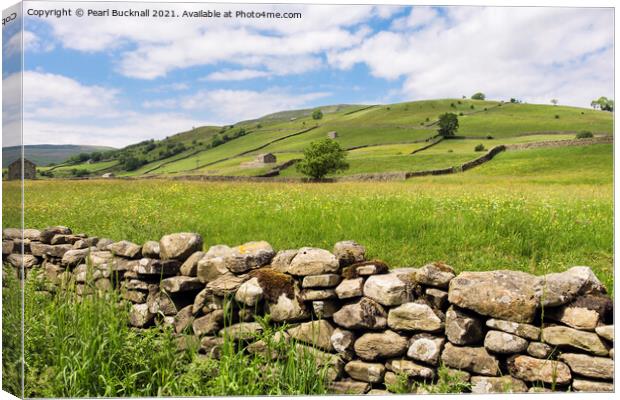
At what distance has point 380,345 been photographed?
5.50 meters

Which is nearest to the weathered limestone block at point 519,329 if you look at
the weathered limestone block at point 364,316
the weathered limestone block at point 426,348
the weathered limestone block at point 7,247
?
the weathered limestone block at point 426,348

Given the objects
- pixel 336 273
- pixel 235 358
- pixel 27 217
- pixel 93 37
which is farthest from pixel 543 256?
pixel 27 217

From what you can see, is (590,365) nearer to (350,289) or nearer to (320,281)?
(350,289)

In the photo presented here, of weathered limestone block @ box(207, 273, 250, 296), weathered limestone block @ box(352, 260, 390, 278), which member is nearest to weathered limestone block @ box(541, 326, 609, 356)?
weathered limestone block @ box(352, 260, 390, 278)

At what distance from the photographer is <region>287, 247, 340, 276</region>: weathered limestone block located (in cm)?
566

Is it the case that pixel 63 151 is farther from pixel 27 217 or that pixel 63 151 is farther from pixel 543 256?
pixel 543 256

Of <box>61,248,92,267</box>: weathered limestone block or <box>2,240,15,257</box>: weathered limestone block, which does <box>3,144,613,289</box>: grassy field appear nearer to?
<box>2,240,15,257</box>: weathered limestone block

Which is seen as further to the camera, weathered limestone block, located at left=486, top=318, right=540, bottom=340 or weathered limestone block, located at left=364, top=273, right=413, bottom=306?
weathered limestone block, located at left=364, top=273, right=413, bottom=306

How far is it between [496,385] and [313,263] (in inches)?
89.8

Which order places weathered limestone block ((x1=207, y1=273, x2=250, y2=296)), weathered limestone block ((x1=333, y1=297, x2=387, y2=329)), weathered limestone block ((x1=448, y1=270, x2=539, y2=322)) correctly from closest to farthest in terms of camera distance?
weathered limestone block ((x1=448, y1=270, x2=539, y2=322))
weathered limestone block ((x1=333, y1=297, x2=387, y2=329))
weathered limestone block ((x1=207, y1=273, x2=250, y2=296))

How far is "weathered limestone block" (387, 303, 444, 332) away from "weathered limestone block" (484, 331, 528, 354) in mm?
506

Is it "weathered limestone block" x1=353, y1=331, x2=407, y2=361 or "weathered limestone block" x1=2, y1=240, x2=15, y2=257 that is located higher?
"weathered limestone block" x1=2, y1=240, x2=15, y2=257

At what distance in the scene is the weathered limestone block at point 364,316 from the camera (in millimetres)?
5508

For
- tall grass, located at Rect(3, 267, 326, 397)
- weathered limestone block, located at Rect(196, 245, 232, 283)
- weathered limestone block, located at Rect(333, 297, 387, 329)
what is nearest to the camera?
tall grass, located at Rect(3, 267, 326, 397)
